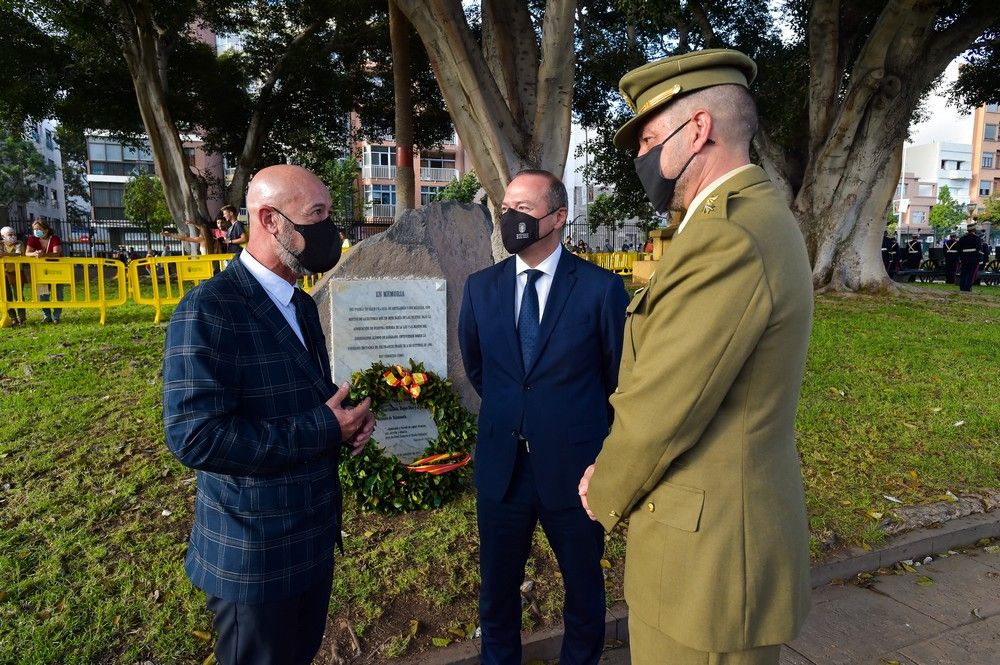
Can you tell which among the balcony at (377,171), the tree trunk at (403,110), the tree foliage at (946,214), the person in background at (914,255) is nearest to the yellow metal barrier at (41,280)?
the tree trunk at (403,110)

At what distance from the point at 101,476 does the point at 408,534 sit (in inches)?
90.3

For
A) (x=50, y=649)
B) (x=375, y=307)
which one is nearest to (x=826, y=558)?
(x=375, y=307)

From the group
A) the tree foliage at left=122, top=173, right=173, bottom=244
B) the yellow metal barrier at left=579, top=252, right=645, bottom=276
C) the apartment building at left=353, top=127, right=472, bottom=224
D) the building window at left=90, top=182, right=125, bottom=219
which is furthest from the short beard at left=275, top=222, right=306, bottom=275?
the building window at left=90, top=182, right=125, bottom=219

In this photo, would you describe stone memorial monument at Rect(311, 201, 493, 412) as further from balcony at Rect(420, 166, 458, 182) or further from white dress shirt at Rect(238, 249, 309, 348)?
balcony at Rect(420, 166, 458, 182)

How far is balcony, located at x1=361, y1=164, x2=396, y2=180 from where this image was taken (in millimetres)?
56156

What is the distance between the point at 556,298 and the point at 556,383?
14.4 inches

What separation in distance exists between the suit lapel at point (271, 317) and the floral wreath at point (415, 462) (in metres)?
2.29

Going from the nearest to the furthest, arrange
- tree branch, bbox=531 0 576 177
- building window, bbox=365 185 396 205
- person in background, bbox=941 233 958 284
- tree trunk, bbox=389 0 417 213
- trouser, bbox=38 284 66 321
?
tree branch, bbox=531 0 576 177 < trouser, bbox=38 284 66 321 < tree trunk, bbox=389 0 417 213 < person in background, bbox=941 233 958 284 < building window, bbox=365 185 396 205

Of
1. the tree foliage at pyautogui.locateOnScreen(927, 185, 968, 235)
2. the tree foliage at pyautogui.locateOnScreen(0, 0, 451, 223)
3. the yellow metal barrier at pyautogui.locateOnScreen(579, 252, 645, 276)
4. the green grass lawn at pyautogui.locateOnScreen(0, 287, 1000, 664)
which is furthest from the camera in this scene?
the tree foliage at pyautogui.locateOnScreen(927, 185, 968, 235)

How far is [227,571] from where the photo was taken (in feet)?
6.42

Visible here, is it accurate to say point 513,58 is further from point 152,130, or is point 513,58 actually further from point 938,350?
point 152,130

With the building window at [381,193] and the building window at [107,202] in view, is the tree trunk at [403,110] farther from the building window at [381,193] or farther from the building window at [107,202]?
the building window at [107,202]

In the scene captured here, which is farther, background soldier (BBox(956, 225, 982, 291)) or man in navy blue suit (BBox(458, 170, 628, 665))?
background soldier (BBox(956, 225, 982, 291))

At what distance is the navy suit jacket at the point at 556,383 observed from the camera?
2570mm
